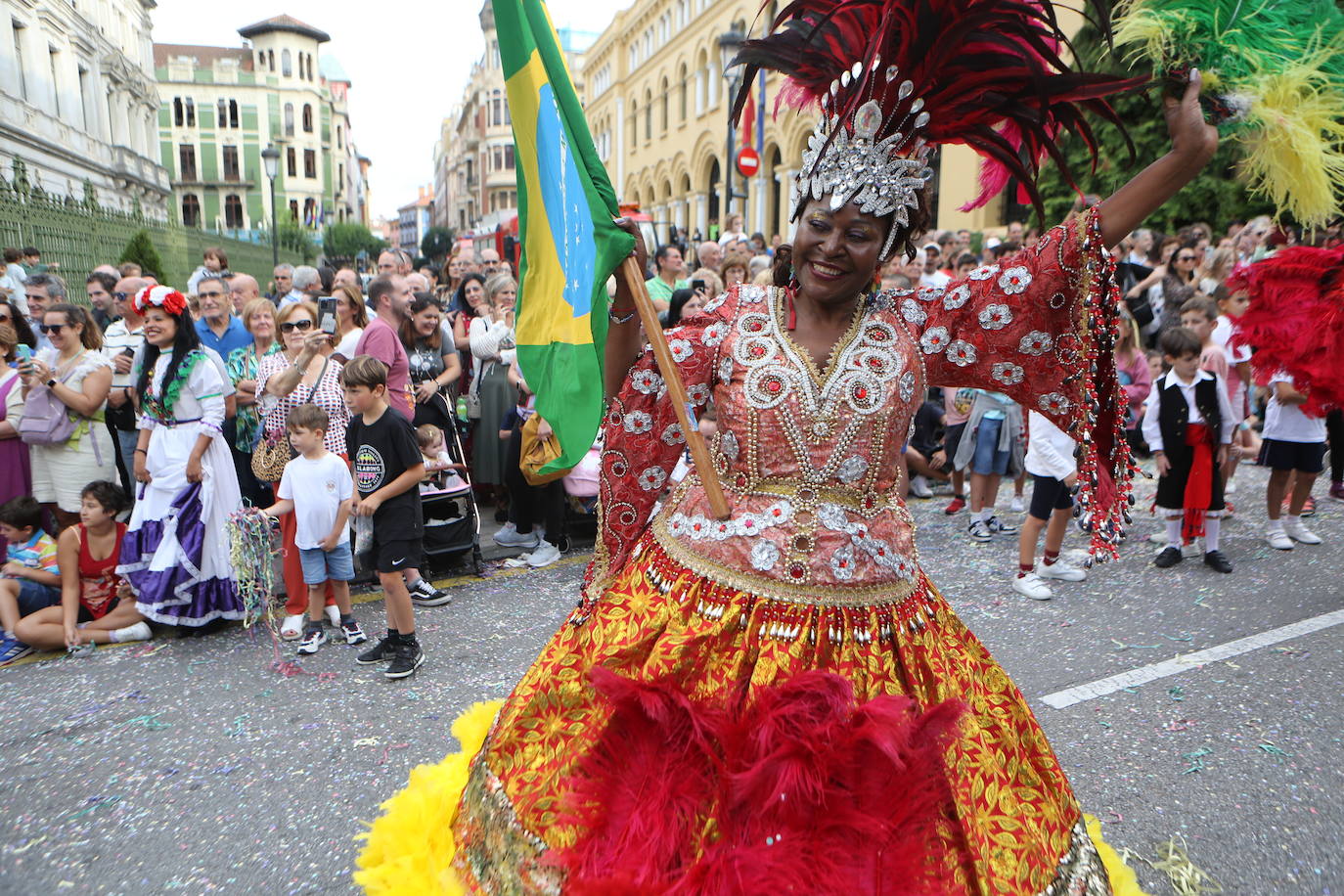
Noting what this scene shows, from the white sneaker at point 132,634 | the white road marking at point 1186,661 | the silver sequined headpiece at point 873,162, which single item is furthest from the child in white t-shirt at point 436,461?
the silver sequined headpiece at point 873,162

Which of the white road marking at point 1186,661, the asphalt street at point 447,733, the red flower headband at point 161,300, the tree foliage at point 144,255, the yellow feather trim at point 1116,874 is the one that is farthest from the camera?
the tree foliage at point 144,255

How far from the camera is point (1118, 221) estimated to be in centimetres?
196

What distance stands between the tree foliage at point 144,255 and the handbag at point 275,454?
806cm

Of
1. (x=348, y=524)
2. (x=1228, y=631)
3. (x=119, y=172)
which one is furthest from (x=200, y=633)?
(x=119, y=172)

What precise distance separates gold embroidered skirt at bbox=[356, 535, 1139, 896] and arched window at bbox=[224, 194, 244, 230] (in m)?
73.2

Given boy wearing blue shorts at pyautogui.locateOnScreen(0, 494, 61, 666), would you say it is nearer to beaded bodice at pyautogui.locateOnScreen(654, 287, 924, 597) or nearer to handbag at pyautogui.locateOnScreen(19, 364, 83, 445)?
handbag at pyautogui.locateOnScreen(19, 364, 83, 445)

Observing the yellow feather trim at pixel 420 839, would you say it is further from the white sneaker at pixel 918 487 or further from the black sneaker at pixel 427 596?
the white sneaker at pixel 918 487

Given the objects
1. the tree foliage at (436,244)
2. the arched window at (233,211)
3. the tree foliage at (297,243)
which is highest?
the arched window at (233,211)

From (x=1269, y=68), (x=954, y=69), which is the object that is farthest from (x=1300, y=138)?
(x=954, y=69)

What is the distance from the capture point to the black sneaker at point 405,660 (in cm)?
419

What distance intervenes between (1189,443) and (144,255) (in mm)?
12489

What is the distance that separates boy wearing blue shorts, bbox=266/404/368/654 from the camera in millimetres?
4535

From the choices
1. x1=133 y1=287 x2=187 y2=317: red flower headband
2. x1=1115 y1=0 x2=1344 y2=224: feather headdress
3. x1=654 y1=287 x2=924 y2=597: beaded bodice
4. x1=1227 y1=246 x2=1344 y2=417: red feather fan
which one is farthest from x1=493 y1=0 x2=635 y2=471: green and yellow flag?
x1=1227 y1=246 x2=1344 y2=417: red feather fan

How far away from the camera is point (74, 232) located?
1074cm
